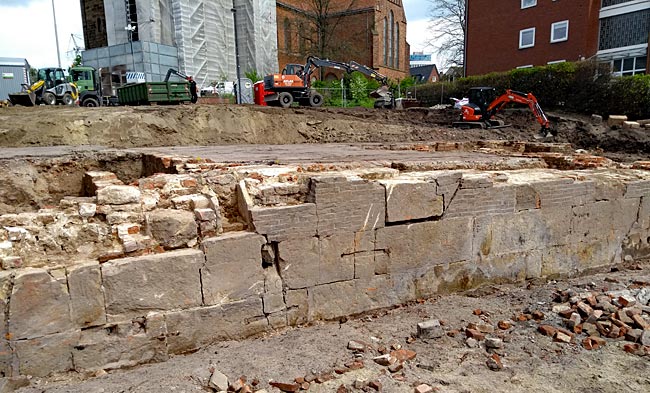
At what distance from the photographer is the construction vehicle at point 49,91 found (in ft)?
57.5

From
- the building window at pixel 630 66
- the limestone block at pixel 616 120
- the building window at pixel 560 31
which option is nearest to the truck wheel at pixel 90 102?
the limestone block at pixel 616 120

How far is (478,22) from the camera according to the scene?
26.7m

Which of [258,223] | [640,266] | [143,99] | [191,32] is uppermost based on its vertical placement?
[191,32]

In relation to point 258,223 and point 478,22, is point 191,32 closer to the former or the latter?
point 478,22

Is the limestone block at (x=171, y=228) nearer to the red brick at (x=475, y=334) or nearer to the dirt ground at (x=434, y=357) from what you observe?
the dirt ground at (x=434, y=357)

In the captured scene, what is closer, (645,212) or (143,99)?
(645,212)

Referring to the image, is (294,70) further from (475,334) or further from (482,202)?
(475,334)

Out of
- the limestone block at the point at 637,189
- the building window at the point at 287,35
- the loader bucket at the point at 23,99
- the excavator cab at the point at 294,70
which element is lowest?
the limestone block at the point at 637,189

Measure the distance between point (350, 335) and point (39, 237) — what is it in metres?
2.58

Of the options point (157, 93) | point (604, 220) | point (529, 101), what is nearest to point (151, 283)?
point (604, 220)

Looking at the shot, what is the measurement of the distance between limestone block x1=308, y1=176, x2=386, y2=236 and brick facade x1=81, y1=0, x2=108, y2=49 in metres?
29.4

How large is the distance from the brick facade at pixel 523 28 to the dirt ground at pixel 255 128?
9329mm

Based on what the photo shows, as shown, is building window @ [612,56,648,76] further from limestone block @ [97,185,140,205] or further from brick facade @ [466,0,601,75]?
limestone block @ [97,185,140,205]

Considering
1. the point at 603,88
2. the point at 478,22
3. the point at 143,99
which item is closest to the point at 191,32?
the point at 143,99
